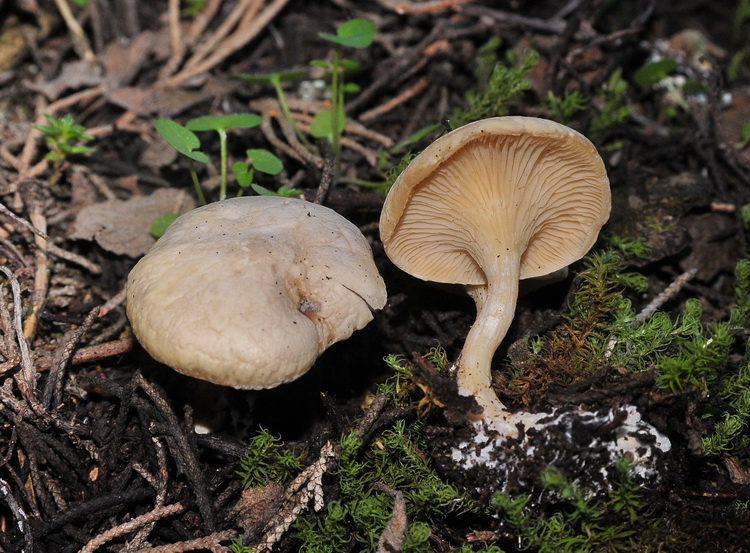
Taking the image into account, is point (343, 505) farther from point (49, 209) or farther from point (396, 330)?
point (49, 209)

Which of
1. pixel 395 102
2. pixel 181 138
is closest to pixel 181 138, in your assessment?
pixel 181 138

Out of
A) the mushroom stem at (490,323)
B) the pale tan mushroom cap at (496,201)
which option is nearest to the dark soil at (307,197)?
the mushroom stem at (490,323)

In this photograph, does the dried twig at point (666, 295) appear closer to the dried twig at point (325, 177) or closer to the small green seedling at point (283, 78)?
the dried twig at point (325, 177)

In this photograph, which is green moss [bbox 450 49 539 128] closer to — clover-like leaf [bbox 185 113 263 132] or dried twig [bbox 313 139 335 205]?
dried twig [bbox 313 139 335 205]

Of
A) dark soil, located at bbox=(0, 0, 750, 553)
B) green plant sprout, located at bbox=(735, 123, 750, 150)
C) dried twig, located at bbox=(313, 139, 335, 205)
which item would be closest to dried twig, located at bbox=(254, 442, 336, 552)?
dark soil, located at bbox=(0, 0, 750, 553)

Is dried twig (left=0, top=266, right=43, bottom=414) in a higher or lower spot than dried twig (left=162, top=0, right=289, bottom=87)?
lower

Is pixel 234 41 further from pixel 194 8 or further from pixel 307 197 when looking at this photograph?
pixel 307 197

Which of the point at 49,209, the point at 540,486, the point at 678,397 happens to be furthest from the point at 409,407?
the point at 49,209
